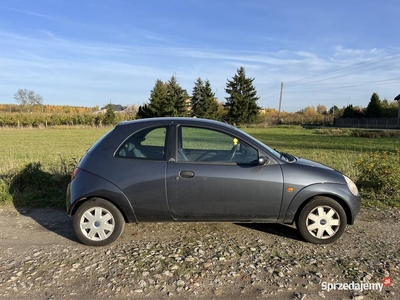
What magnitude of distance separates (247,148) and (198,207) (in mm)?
1044

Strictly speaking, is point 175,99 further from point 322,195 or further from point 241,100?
point 322,195

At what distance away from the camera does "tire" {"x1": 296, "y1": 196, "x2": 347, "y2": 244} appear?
407 centimetres

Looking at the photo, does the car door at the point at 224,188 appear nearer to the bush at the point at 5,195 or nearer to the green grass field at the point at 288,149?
the bush at the point at 5,195

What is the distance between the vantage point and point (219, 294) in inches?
117

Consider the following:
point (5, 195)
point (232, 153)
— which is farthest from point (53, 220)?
point (232, 153)

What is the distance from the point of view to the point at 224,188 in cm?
397

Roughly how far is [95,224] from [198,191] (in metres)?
1.44

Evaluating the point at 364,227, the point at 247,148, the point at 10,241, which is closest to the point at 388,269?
the point at 364,227

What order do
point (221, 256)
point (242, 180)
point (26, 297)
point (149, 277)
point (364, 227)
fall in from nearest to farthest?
point (26, 297) < point (149, 277) < point (221, 256) < point (242, 180) < point (364, 227)

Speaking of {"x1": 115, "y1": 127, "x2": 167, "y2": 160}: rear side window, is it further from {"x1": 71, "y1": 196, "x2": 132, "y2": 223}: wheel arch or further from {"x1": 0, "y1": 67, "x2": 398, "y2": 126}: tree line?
{"x1": 0, "y1": 67, "x2": 398, "y2": 126}: tree line

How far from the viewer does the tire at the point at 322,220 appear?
160 inches

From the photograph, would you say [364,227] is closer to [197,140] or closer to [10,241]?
[197,140]

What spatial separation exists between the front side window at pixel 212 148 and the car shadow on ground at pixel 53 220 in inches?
78.6

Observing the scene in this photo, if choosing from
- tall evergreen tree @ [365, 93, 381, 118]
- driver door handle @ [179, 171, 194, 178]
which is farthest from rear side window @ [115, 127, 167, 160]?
tall evergreen tree @ [365, 93, 381, 118]
